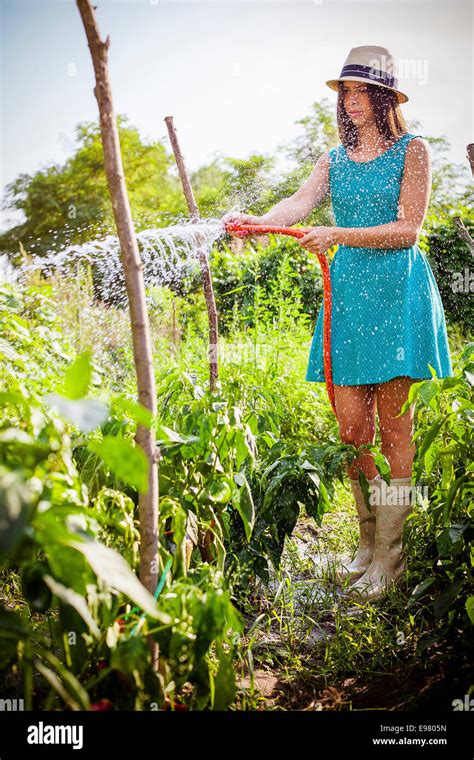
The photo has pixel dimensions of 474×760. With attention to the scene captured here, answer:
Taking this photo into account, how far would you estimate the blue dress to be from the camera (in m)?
1.92

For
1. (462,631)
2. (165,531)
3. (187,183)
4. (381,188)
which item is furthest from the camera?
(187,183)

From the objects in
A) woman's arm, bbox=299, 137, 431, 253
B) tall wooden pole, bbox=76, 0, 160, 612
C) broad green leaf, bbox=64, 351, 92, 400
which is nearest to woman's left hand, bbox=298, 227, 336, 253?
woman's arm, bbox=299, 137, 431, 253

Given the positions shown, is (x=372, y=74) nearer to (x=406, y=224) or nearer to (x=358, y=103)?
(x=358, y=103)

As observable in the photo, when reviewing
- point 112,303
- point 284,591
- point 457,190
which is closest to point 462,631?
A: point 284,591

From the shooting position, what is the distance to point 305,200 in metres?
2.12

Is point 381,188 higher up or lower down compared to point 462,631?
higher up

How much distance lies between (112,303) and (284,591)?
3.02 meters

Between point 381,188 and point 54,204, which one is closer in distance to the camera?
point 381,188

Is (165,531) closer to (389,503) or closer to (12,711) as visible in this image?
(12,711)

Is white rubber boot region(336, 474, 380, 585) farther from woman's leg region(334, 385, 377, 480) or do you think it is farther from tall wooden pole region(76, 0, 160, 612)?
tall wooden pole region(76, 0, 160, 612)

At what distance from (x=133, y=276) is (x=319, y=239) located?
0.90m

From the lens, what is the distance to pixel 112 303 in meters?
4.62

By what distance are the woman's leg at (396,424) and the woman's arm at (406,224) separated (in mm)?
380

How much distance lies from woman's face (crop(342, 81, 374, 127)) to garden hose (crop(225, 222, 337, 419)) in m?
0.35
